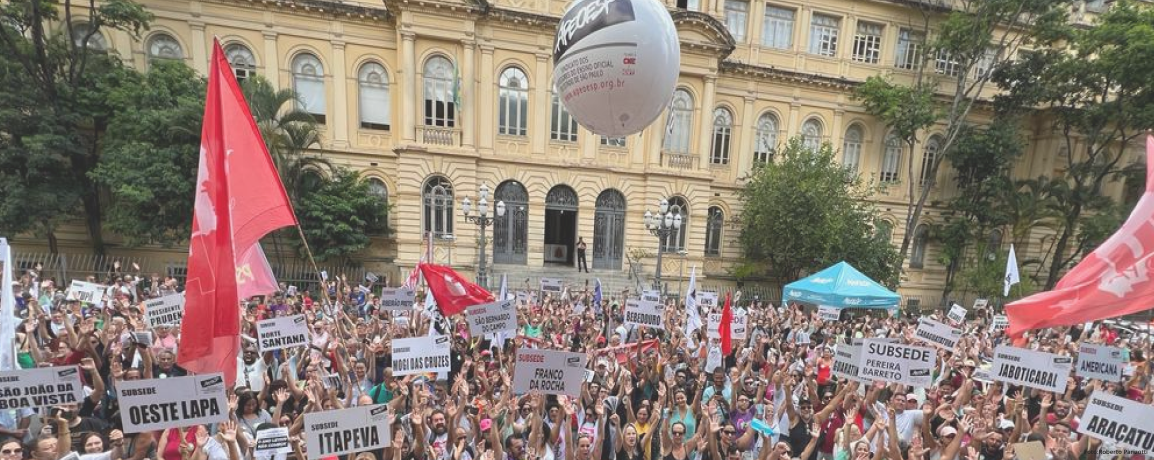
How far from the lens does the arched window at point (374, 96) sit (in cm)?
2127

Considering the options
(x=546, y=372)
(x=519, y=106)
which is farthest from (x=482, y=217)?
(x=546, y=372)

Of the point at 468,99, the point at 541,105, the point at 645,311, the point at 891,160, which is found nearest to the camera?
the point at 645,311

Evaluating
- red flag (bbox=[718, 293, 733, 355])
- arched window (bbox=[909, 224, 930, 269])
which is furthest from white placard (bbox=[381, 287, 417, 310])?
arched window (bbox=[909, 224, 930, 269])

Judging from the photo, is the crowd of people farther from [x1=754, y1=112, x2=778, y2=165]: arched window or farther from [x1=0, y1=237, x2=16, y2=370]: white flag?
[x1=754, y1=112, x2=778, y2=165]: arched window

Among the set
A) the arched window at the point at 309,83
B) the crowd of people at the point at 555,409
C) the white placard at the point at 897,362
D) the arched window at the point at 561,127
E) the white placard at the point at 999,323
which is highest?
the arched window at the point at 309,83

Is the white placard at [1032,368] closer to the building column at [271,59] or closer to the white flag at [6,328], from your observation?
the white flag at [6,328]

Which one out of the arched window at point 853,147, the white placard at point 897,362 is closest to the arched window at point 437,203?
the white placard at point 897,362

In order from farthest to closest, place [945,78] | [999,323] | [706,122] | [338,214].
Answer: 1. [945,78]
2. [706,122]
3. [338,214]
4. [999,323]

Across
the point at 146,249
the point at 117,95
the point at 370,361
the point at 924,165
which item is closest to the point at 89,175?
the point at 117,95

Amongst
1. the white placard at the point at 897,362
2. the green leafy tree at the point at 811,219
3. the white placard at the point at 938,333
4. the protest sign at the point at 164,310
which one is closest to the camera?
the white placard at the point at 897,362

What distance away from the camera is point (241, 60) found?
20.2m

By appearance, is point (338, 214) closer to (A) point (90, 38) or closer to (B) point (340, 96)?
(B) point (340, 96)

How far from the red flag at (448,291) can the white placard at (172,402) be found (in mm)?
4374

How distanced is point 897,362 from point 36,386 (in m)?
8.90
